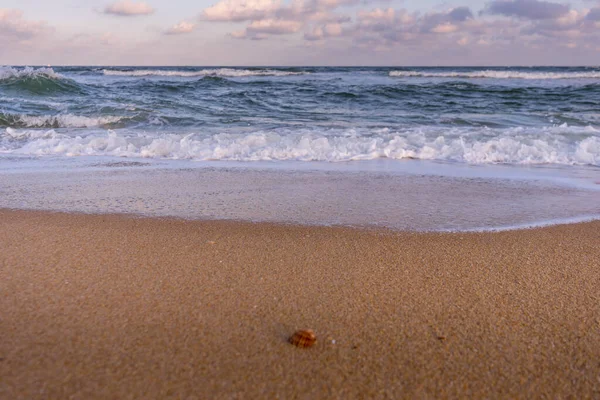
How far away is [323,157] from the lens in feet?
20.8

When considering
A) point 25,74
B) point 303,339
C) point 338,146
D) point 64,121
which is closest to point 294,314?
point 303,339

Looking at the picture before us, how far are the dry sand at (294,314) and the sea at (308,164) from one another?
601mm

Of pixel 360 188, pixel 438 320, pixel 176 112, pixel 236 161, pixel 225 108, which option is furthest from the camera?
pixel 225 108

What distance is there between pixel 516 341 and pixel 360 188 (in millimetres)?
2749

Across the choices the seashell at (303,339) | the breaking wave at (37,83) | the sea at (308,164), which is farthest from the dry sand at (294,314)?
the breaking wave at (37,83)

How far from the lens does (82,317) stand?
1979 millimetres

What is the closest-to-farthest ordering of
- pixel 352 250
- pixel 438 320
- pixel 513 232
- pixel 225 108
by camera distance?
pixel 438 320 → pixel 352 250 → pixel 513 232 → pixel 225 108

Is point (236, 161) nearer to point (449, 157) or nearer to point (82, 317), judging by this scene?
point (449, 157)

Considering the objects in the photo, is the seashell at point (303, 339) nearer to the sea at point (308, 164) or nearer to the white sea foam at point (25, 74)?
the sea at point (308, 164)

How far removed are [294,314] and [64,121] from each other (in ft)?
31.0

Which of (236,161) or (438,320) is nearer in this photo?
(438,320)

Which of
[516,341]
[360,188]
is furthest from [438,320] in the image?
[360,188]

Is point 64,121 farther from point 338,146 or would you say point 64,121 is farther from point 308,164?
point 308,164

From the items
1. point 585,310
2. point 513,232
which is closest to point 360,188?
point 513,232
